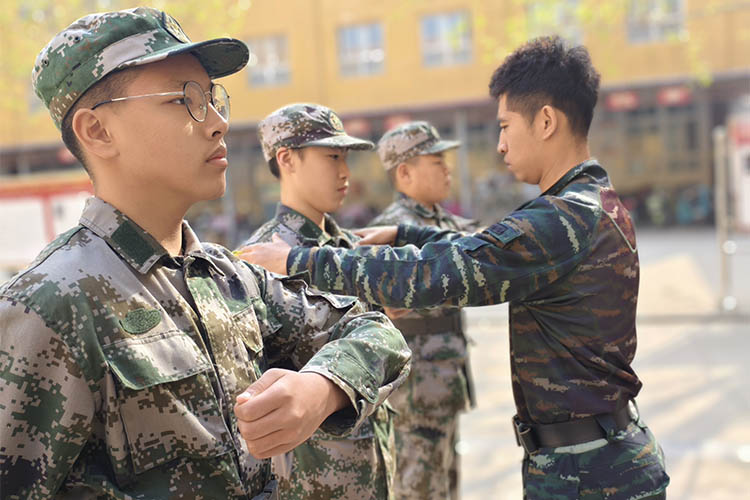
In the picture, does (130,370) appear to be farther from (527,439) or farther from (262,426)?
(527,439)

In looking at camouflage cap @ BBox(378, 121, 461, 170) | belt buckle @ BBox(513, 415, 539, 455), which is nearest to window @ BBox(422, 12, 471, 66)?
camouflage cap @ BBox(378, 121, 461, 170)

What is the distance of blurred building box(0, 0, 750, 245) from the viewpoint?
1777 cm

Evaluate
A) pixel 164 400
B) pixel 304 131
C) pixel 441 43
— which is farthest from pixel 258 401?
pixel 441 43

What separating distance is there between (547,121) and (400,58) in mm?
18037

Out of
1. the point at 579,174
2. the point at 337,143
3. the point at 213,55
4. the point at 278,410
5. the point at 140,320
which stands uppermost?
the point at 213,55

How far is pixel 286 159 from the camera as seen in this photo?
9.66 ft

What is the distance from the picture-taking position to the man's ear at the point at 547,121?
2.16m

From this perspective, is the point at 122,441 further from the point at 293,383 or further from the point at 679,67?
the point at 679,67

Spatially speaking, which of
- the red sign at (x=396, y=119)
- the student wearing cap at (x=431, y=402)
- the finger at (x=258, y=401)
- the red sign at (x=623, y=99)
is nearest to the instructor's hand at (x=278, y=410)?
the finger at (x=258, y=401)

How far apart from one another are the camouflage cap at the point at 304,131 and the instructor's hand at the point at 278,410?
72.2 inches

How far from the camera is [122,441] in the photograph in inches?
45.6

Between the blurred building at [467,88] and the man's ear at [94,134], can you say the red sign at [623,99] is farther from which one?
the man's ear at [94,134]

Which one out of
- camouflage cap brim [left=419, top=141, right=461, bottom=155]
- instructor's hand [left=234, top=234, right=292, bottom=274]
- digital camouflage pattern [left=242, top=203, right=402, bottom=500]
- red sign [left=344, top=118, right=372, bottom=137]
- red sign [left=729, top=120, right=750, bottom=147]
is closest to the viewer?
instructor's hand [left=234, top=234, right=292, bottom=274]

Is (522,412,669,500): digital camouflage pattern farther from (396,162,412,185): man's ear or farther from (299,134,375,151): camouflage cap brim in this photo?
(396,162,412,185): man's ear
